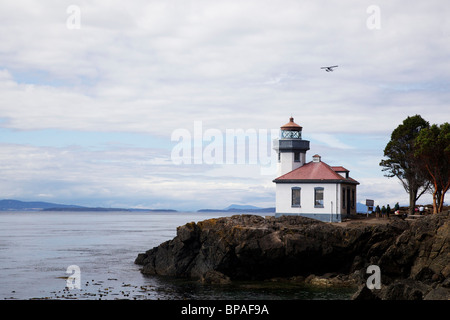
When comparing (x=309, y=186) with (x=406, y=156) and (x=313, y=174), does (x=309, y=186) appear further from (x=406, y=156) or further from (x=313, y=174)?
(x=406, y=156)

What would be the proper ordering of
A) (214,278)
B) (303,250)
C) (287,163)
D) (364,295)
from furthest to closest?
(287,163)
(303,250)
(214,278)
(364,295)

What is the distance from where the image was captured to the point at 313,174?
149 feet

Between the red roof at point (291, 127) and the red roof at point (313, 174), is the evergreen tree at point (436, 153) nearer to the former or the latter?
the red roof at point (313, 174)

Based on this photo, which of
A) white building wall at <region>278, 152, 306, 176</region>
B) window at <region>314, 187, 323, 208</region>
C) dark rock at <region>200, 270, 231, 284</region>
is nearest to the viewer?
dark rock at <region>200, 270, 231, 284</region>

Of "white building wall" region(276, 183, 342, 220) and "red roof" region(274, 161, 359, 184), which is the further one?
"red roof" region(274, 161, 359, 184)

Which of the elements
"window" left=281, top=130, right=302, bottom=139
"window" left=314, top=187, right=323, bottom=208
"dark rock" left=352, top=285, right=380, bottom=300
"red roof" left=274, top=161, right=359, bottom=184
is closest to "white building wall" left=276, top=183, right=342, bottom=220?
"window" left=314, top=187, right=323, bottom=208

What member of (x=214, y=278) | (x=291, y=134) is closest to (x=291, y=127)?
(x=291, y=134)

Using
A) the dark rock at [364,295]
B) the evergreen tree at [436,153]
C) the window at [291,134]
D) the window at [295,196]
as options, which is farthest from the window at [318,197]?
the dark rock at [364,295]

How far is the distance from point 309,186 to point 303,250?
11665 mm

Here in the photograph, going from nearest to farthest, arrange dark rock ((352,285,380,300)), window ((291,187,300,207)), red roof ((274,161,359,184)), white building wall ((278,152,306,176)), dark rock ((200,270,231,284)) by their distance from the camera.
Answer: dark rock ((352,285,380,300)) → dark rock ((200,270,231,284)) → red roof ((274,161,359,184)) → window ((291,187,300,207)) → white building wall ((278,152,306,176))

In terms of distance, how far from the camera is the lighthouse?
4394cm

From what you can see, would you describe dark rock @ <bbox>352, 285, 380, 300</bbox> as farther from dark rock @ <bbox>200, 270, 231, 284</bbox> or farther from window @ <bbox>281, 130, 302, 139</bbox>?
window @ <bbox>281, 130, 302, 139</bbox>

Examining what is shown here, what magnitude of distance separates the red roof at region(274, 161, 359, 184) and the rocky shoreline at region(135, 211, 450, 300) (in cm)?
833
